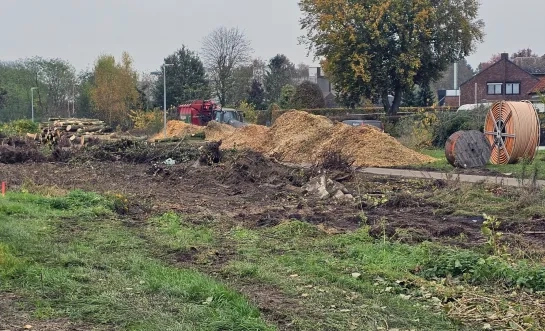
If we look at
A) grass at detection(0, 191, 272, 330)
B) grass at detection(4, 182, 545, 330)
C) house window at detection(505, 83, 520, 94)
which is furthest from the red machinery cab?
grass at detection(4, 182, 545, 330)

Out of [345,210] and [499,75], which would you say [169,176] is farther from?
[499,75]

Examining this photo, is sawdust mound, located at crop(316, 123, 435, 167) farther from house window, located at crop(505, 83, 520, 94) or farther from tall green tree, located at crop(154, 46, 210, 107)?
house window, located at crop(505, 83, 520, 94)

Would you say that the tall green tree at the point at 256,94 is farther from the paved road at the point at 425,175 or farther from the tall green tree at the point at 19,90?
the paved road at the point at 425,175

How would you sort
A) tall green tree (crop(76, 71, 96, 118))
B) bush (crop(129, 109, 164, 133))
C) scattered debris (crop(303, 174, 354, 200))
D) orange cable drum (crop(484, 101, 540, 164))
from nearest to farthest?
scattered debris (crop(303, 174, 354, 200)), orange cable drum (crop(484, 101, 540, 164)), bush (crop(129, 109, 164, 133)), tall green tree (crop(76, 71, 96, 118))

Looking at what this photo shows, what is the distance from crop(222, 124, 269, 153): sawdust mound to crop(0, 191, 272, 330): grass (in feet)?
72.1

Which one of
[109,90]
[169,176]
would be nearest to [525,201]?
[169,176]

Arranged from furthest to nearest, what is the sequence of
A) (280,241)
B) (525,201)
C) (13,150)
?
1. (13,150)
2. (525,201)
3. (280,241)

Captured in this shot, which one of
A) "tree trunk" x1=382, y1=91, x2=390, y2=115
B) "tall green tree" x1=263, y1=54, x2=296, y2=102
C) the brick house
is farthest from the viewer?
"tall green tree" x1=263, y1=54, x2=296, y2=102

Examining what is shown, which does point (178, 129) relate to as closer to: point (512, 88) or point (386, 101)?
point (386, 101)

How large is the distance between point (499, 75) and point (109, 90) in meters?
39.8

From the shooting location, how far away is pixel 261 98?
80062mm

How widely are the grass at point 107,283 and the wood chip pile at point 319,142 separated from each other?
14890 millimetres

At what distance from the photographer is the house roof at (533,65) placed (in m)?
80.2

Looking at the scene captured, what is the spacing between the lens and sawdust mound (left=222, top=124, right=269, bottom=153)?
34.5m
